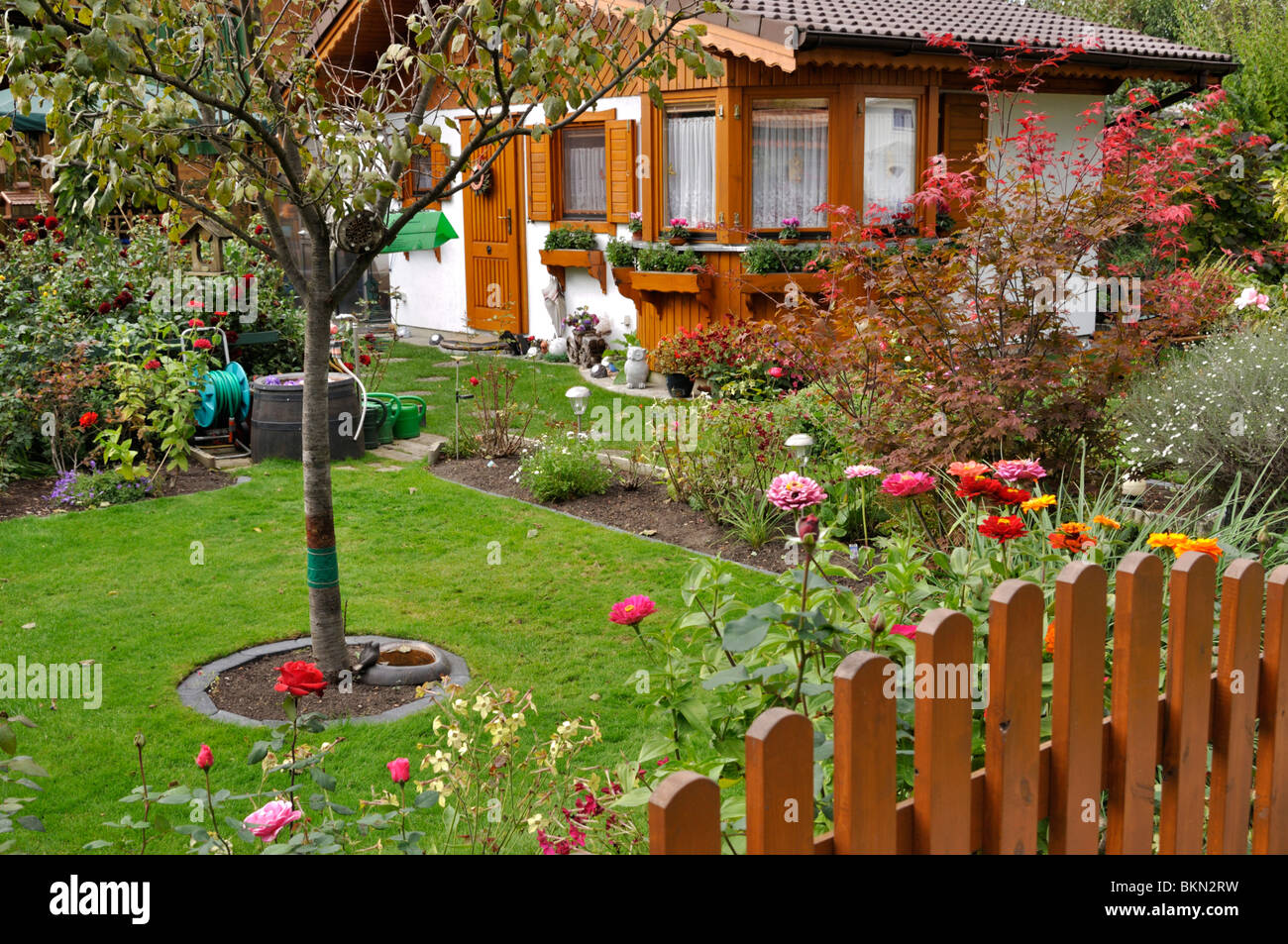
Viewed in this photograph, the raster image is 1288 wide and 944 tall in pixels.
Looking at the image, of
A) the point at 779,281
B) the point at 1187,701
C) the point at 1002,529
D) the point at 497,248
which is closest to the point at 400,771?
the point at 1002,529

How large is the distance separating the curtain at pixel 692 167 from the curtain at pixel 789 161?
1.68ft

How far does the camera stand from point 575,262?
600 inches

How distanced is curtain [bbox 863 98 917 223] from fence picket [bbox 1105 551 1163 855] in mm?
11401

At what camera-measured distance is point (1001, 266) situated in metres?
6.21

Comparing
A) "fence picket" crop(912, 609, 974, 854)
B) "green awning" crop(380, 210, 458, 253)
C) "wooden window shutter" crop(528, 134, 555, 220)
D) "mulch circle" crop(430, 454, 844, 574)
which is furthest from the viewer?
"wooden window shutter" crop(528, 134, 555, 220)

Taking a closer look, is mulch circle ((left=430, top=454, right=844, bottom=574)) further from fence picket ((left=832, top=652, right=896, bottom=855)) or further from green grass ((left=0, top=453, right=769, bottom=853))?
fence picket ((left=832, top=652, right=896, bottom=855))

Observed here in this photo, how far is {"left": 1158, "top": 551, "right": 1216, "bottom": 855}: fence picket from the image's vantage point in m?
2.43

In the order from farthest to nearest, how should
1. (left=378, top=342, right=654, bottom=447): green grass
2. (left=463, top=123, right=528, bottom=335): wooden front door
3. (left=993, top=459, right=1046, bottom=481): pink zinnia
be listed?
1. (left=463, top=123, right=528, bottom=335): wooden front door
2. (left=378, top=342, right=654, bottom=447): green grass
3. (left=993, top=459, right=1046, bottom=481): pink zinnia

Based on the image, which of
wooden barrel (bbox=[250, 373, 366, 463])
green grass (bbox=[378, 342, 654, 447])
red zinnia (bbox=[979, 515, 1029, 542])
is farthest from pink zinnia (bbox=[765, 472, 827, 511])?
wooden barrel (bbox=[250, 373, 366, 463])

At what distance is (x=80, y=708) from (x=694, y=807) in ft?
14.2

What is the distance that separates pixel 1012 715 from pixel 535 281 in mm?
15007

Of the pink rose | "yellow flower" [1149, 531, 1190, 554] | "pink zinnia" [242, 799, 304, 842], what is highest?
"yellow flower" [1149, 531, 1190, 554]

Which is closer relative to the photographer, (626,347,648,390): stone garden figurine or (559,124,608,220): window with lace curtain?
(626,347,648,390): stone garden figurine
